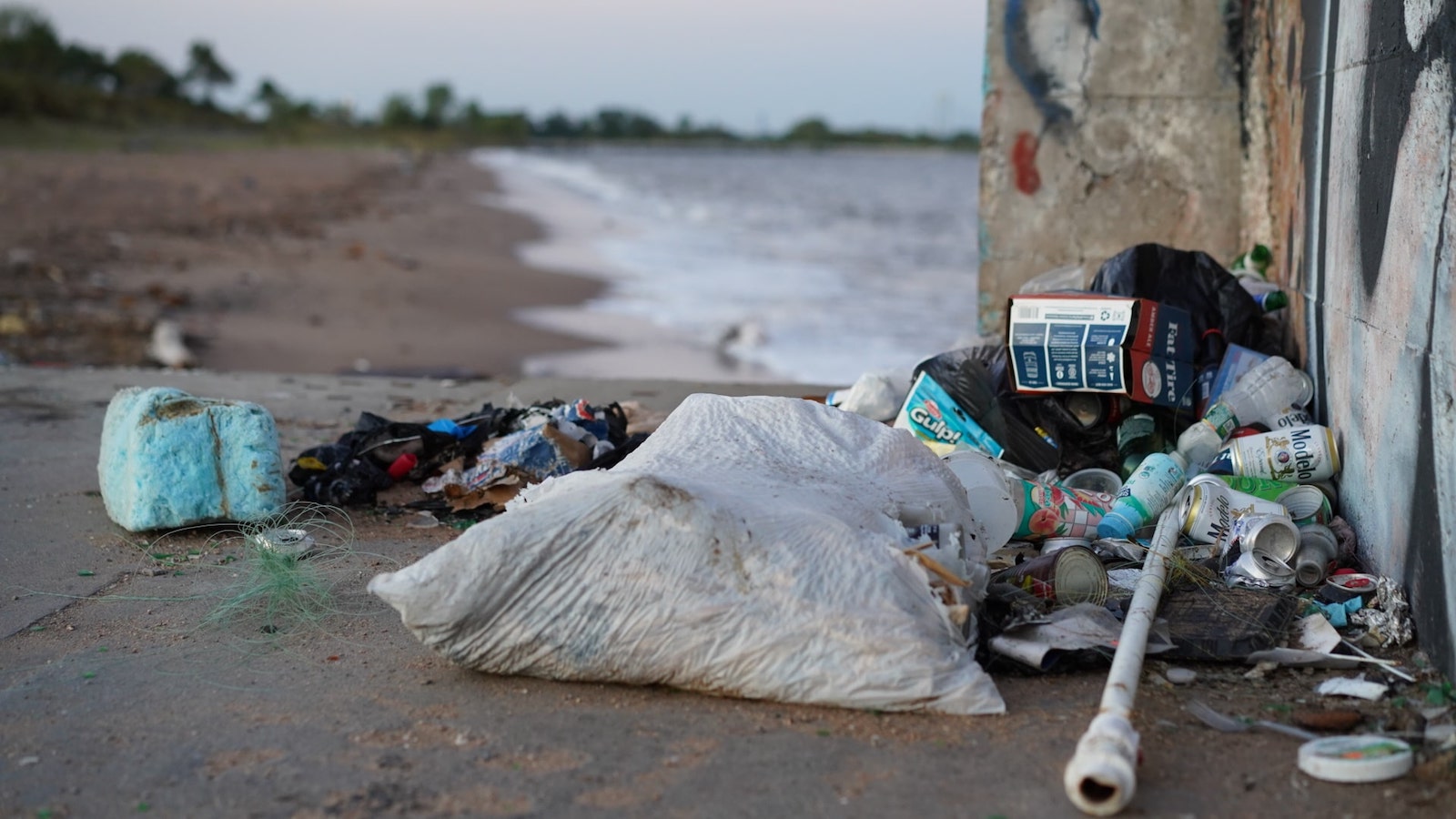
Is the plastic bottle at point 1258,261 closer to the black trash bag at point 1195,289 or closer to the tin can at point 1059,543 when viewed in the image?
the black trash bag at point 1195,289

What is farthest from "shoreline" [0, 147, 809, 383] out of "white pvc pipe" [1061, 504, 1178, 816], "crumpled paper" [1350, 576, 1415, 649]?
"white pvc pipe" [1061, 504, 1178, 816]

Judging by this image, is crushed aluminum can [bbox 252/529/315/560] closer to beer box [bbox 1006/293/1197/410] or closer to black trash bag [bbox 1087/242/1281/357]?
beer box [bbox 1006/293/1197/410]

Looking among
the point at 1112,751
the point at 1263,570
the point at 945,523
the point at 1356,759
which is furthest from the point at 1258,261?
the point at 1112,751

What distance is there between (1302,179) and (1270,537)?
6.18ft

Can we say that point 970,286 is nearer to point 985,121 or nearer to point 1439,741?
point 985,121

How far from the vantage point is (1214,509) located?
356cm

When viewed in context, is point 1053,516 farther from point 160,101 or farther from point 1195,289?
point 160,101

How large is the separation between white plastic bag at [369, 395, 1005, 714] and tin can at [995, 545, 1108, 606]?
602 millimetres

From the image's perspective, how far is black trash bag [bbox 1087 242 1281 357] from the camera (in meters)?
4.62

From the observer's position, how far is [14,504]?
423cm

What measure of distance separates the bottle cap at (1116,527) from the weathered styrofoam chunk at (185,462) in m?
2.66

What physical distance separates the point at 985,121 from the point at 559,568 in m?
4.41

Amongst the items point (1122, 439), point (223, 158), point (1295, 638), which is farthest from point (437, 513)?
point (223, 158)

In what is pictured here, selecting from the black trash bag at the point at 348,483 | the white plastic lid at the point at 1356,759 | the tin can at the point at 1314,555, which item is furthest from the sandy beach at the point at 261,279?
the white plastic lid at the point at 1356,759
